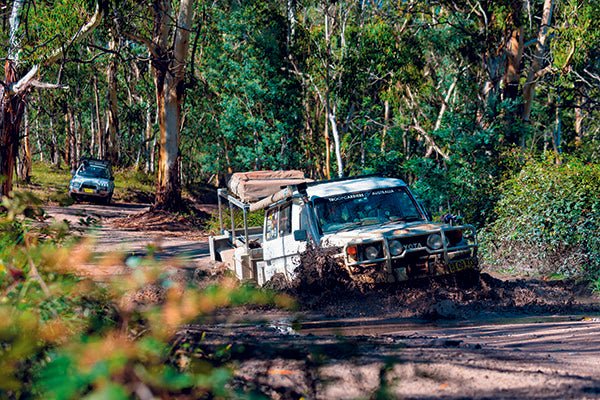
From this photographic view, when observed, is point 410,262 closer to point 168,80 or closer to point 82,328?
point 82,328

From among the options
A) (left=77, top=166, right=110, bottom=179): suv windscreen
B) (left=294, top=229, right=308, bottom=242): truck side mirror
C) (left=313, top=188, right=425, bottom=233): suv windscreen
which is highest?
(left=77, top=166, right=110, bottom=179): suv windscreen

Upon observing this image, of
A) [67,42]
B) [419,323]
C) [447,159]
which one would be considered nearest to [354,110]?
[447,159]

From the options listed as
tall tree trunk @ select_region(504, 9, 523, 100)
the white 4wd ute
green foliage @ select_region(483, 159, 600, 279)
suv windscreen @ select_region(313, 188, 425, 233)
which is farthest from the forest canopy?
suv windscreen @ select_region(313, 188, 425, 233)

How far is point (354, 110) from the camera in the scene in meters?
35.2

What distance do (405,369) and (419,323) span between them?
4423 millimetres

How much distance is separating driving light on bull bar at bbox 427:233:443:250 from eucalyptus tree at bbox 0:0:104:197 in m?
8.77

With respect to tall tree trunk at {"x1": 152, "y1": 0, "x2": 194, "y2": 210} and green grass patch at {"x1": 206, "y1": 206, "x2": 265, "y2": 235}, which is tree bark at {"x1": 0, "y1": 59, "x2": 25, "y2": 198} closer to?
green grass patch at {"x1": 206, "y1": 206, "x2": 265, "y2": 235}

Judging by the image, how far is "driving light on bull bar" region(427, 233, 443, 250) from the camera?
10336 mm

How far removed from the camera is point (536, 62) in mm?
25094

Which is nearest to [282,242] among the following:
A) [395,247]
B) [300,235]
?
[300,235]

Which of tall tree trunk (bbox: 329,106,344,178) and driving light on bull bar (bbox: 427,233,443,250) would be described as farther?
tall tree trunk (bbox: 329,106,344,178)

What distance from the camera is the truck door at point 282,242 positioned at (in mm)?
11273

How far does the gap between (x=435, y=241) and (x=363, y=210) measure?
1493mm

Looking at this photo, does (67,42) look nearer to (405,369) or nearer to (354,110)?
(405,369)
